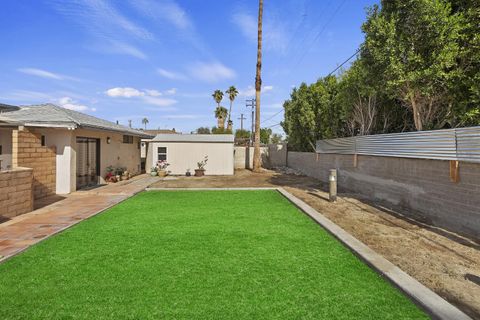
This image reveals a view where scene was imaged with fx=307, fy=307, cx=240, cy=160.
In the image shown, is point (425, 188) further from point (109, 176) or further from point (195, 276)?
point (109, 176)

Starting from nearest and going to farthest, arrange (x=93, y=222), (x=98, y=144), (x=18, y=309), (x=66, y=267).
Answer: (x=18, y=309) < (x=66, y=267) < (x=93, y=222) < (x=98, y=144)

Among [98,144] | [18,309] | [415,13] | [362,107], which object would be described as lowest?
[18,309]

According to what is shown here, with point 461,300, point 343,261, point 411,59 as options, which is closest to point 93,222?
point 343,261

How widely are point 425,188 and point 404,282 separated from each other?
16.5 feet

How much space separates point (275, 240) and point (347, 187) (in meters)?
8.99

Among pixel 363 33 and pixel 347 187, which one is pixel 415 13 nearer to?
pixel 363 33

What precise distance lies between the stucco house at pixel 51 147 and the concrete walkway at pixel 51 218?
94 centimetres

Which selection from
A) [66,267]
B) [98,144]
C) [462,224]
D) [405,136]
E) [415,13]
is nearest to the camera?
[66,267]

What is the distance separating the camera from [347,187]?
546 inches

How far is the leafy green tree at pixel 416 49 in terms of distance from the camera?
762 cm

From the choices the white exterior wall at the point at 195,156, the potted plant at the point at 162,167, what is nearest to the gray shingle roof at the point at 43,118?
the potted plant at the point at 162,167

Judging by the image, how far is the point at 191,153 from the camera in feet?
70.8

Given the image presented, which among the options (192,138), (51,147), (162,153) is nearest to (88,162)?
(51,147)

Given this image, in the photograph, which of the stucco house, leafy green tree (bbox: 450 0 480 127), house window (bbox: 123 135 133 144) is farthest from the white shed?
leafy green tree (bbox: 450 0 480 127)
